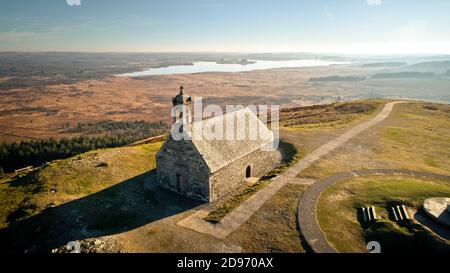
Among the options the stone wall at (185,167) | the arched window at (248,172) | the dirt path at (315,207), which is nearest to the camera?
the dirt path at (315,207)

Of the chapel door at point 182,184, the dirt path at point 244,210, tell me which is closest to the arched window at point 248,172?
the dirt path at point 244,210

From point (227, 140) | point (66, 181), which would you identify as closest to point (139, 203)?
point (66, 181)

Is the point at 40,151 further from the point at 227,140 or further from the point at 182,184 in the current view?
the point at 227,140

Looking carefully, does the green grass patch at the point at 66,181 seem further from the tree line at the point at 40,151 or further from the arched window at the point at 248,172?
the tree line at the point at 40,151

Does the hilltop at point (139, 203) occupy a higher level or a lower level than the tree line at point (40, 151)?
higher

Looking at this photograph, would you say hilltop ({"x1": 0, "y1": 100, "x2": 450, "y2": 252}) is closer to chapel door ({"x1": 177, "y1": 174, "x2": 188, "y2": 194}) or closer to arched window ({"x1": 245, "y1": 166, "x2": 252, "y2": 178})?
chapel door ({"x1": 177, "y1": 174, "x2": 188, "y2": 194})

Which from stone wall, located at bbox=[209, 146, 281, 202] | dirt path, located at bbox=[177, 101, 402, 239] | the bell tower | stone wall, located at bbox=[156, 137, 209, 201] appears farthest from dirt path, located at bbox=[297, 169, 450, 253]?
the bell tower
